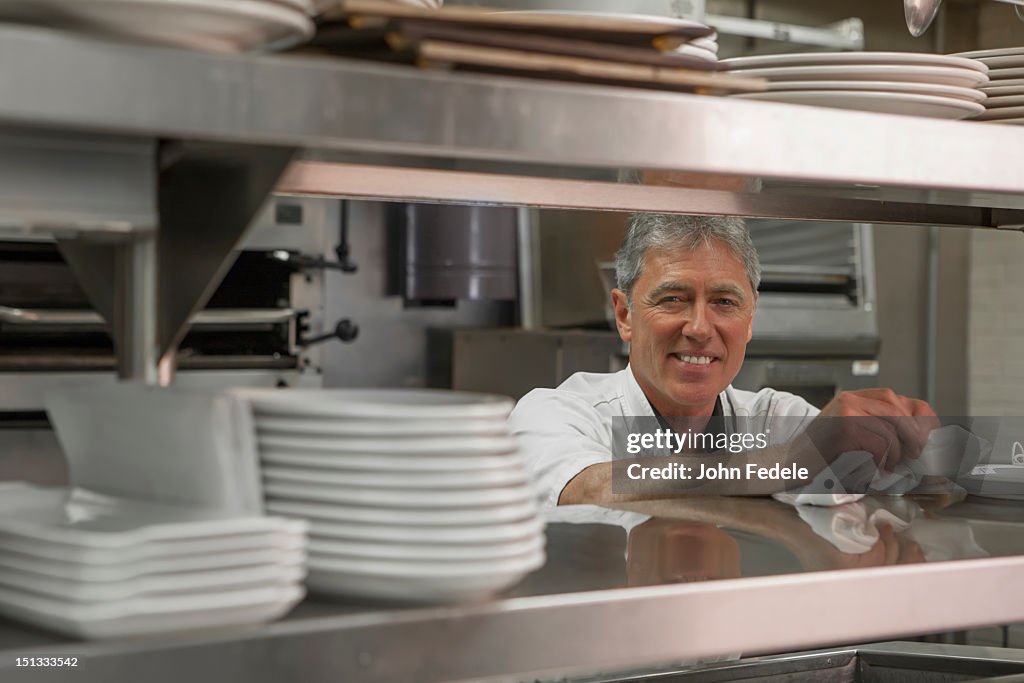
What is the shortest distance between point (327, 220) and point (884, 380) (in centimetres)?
236

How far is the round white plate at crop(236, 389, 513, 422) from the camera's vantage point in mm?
701

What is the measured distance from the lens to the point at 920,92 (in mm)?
952

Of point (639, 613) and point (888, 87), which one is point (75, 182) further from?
point (888, 87)

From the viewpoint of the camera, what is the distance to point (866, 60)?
37.4 inches

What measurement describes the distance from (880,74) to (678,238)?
142 cm

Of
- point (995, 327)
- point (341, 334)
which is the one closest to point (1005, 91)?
point (341, 334)

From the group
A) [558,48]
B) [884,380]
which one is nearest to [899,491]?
[558,48]

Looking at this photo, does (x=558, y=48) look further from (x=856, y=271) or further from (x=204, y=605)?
(x=856, y=271)

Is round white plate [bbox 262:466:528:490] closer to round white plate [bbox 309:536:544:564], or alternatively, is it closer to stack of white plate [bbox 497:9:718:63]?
round white plate [bbox 309:536:544:564]

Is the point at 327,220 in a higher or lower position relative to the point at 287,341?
higher

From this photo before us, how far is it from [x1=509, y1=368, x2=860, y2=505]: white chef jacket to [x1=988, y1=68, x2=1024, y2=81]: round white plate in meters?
0.52

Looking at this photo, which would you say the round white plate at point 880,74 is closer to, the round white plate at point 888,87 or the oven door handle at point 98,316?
the round white plate at point 888,87

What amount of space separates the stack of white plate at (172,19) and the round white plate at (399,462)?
0.82 feet

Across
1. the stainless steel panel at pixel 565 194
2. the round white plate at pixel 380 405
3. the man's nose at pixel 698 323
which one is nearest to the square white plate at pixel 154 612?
the round white plate at pixel 380 405
